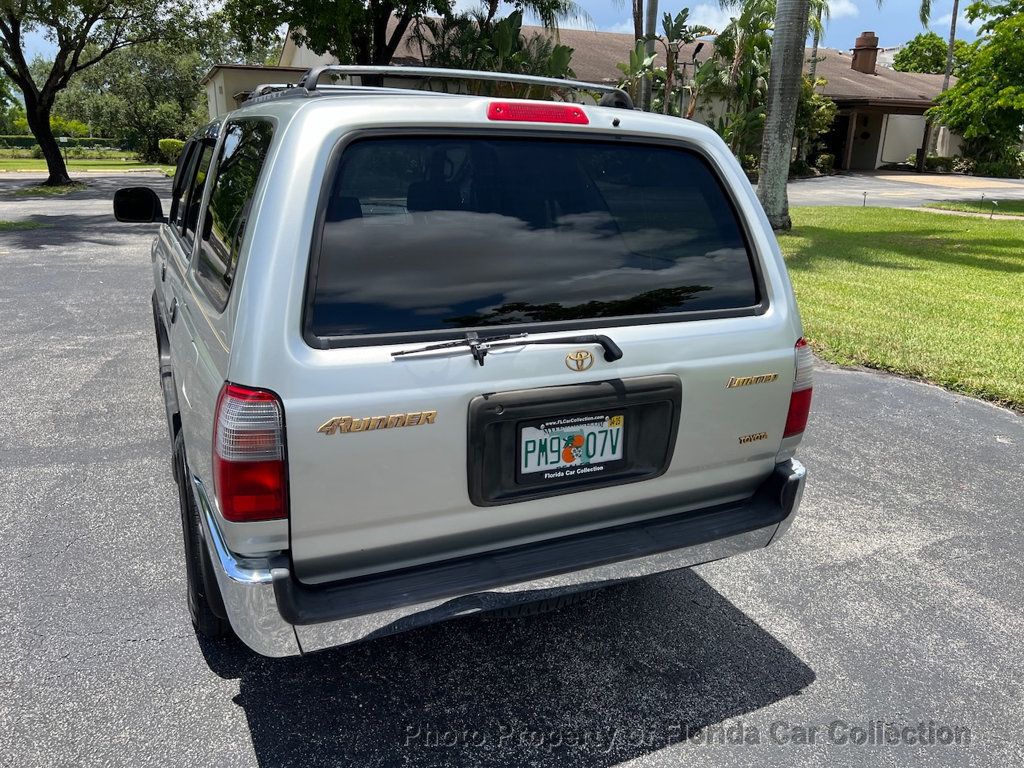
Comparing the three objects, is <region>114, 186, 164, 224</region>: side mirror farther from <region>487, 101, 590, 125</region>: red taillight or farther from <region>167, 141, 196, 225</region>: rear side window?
<region>487, 101, 590, 125</region>: red taillight

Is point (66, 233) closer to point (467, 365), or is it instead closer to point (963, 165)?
point (467, 365)

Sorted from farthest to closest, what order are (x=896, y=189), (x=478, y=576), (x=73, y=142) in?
(x=73, y=142)
(x=896, y=189)
(x=478, y=576)

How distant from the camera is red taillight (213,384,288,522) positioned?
79.5 inches

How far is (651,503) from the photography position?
8.80ft

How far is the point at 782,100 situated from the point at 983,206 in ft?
38.9

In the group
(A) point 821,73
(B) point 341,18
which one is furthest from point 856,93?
(B) point 341,18

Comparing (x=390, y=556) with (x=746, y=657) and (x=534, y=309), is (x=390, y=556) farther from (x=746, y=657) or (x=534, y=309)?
(x=746, y=657)

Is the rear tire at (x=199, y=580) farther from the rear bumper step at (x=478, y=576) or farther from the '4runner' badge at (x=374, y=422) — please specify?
the '4runner' badge at (x=374, y=422)

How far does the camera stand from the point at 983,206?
21297mm

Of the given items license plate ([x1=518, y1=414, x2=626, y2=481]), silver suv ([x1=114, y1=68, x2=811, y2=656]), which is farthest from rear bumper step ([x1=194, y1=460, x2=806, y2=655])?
license plate ([x1=518, y1=414, x2=626, y2=481])

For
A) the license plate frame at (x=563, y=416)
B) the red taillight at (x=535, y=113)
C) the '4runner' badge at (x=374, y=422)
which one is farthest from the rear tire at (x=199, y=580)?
the red taillight at (x=535, y=113)

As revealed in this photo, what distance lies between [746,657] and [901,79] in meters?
50.6

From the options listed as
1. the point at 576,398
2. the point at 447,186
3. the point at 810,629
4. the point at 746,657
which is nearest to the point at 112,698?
the point at 576,398

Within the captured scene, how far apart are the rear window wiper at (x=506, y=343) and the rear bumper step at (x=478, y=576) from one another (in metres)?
0.65
